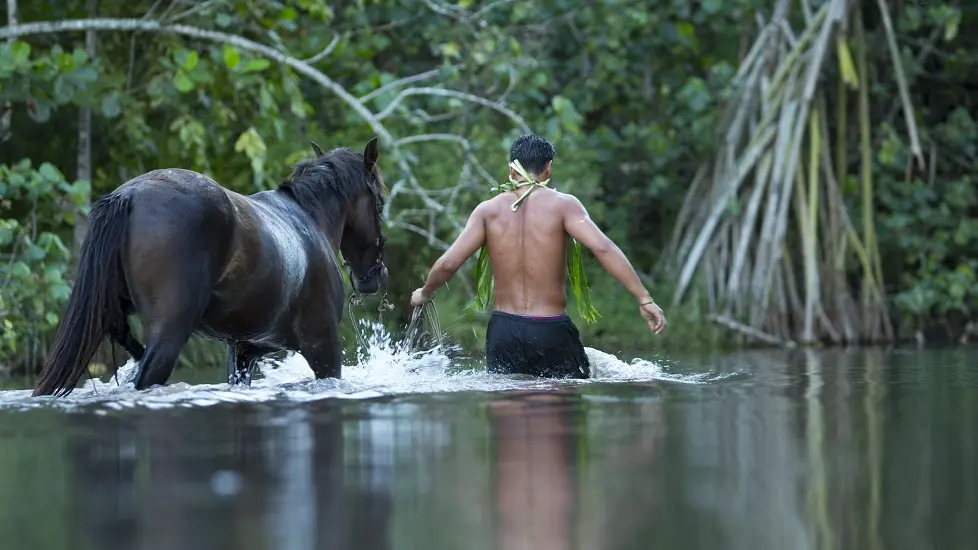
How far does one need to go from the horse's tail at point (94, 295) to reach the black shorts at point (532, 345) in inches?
81.2

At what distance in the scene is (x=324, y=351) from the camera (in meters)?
7.12

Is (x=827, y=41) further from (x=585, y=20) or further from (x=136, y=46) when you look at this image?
(x=136, y=46)

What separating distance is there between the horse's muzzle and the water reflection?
1.87m

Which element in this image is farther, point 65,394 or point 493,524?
point 65,394

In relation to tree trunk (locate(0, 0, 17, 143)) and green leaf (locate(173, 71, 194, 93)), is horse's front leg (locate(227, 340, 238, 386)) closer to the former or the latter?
green leaf (locate(173, 71, 194, 93))

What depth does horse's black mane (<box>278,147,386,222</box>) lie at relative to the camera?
24.3 ft

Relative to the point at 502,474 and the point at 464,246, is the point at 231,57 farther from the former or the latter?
the point at 502,474

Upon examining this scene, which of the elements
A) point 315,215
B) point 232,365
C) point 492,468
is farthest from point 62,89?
point 492,468

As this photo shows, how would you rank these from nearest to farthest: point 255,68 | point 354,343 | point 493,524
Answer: point 493,524
point 255,68
point 354,343

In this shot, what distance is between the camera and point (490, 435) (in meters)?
4.90

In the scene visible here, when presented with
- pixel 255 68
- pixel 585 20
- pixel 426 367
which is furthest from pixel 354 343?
pixel 585 20

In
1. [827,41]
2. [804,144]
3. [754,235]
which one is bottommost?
[754,235]

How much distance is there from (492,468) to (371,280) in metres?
4.21

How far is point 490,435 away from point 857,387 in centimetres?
284
